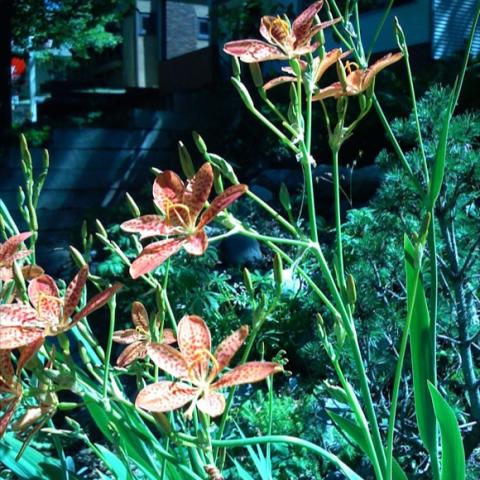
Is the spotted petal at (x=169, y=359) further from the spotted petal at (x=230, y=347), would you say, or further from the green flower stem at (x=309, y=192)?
the green flower stem at (x=309, y=192)

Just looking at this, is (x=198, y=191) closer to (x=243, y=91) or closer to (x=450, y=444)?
(x=243, y=91)

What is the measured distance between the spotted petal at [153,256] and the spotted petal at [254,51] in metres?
0.26

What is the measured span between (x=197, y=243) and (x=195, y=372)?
0.38ft

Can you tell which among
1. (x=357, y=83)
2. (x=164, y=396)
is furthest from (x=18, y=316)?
(x=357, y=83)

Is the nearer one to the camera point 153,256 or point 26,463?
point 153,256

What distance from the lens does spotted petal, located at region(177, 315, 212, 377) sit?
25.0 inches

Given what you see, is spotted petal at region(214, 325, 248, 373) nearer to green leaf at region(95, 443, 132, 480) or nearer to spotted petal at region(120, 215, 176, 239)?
spotted petal at region(120, 215, 176, 239)

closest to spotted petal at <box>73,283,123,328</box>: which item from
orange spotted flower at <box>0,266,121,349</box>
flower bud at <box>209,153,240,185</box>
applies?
orange spotted flower at <box>0,266,121,349</box>

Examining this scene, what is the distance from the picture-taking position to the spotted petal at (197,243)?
0.63 meters

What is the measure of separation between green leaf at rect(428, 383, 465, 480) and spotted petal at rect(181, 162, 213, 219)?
318mm

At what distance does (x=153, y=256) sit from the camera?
2.03ft

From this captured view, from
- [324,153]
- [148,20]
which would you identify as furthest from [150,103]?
[148,20]

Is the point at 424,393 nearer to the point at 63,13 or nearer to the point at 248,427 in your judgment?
the point at 248,427

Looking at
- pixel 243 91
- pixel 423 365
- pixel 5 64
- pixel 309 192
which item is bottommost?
pixel 423 365
